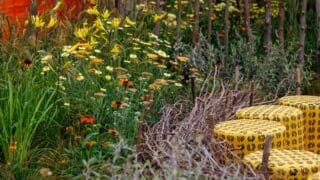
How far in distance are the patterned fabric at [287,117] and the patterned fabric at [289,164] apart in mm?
586

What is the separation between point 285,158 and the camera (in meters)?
3.88

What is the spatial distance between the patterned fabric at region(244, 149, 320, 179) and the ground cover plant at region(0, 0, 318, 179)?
119 mm

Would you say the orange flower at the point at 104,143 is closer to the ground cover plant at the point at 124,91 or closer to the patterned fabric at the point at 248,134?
the ground cover plant at the point at 124,91

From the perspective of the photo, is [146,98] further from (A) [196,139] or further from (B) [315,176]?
(B) [315,176]

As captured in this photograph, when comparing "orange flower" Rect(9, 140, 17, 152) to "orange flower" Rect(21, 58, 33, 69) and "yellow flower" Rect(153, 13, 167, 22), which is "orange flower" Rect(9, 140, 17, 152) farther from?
"yellow flower" Rect(153, 13, 167, 22)

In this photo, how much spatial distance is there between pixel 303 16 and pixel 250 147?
2529 mm

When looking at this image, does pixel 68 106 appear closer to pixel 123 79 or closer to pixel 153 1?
pixel 123 79

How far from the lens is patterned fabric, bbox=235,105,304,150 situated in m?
4.59

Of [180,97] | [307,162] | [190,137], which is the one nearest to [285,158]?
[307,162]

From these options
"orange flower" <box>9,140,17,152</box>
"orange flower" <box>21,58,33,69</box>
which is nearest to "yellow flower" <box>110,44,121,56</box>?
"orange flower" <box>21,58,33,69</box>

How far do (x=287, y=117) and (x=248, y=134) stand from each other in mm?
506

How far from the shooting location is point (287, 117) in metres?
4.64

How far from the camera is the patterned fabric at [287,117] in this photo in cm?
459

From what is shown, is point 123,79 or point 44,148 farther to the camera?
point 123,79
